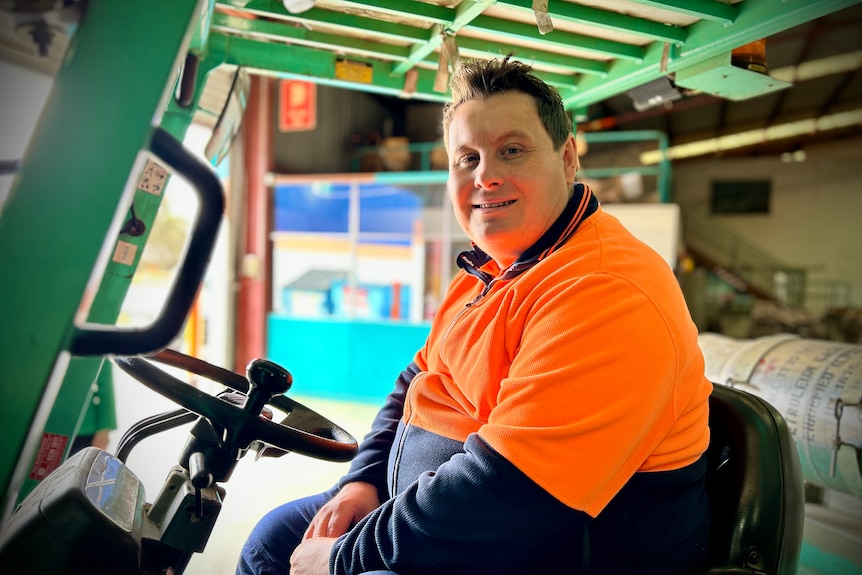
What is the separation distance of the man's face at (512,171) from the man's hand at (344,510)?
0.81 metres

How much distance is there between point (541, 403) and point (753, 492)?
2.11ft

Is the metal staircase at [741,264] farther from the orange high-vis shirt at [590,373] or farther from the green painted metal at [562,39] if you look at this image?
the orange high-vis shirt at [590,373]

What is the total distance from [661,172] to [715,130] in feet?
34.5

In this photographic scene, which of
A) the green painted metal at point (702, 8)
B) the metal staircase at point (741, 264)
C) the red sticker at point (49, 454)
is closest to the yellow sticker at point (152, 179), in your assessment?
the red sticker at point (49, 454)

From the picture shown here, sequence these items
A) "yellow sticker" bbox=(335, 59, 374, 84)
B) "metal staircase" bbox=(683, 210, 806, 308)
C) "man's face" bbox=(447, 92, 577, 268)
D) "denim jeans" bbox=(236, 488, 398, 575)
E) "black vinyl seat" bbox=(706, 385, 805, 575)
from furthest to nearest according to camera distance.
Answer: "metal staircase" bbox=(683, 210, 806, 308) < "yellow sticker" bbox=(335, 59, 374, 84) < "denim jeans" bbox=(236, 488, 398, 575) < "man's face" bbox=(447, 92, 577, 268) < "black vinyl seat" bbox=(706, 385, 805, 575)

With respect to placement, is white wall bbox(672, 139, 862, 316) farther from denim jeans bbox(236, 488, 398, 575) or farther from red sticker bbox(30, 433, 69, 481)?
red sticker bbox(30, 433, 69, 481)

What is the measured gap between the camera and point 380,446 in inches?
75.2

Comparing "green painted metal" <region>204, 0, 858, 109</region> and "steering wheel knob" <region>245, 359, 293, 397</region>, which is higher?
"green painted metal" <region>204, 0, 858, 109</region>

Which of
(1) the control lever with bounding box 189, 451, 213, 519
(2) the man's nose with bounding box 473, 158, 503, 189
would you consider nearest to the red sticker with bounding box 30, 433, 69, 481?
(1) the control lever with bounding box 189, 451, 213, 519

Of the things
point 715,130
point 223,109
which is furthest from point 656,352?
point 715,130

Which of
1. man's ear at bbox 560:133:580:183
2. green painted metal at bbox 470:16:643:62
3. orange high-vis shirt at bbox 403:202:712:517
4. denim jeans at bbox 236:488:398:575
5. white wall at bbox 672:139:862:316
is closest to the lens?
orange high-vis shirt at bbox 403:202:712:517

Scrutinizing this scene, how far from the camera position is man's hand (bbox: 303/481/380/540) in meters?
1.66

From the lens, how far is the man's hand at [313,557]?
1419 millimetres

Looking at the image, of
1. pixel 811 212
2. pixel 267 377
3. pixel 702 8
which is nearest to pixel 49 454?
pixel 267 377
